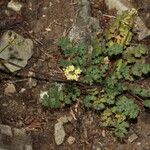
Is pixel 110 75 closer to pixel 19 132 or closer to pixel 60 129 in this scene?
pixel 60 129

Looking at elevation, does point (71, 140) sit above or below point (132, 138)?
below

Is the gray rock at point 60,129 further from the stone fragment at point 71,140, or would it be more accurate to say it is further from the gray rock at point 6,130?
the gray rock at point 6,130

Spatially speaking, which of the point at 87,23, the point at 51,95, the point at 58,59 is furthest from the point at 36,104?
the point at 87,23

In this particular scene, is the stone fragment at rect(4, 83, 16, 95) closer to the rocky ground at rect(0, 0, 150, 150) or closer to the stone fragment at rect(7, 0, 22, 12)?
the rocky ground at rect(0, 0, 150, 150)

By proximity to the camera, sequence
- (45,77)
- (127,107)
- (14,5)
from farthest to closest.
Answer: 1. (14,5)
2. (45,77)
3. (127,107)

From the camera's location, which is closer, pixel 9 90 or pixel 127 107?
pixel 127 107

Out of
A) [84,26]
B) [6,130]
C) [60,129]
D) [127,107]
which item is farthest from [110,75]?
[6,130]
